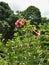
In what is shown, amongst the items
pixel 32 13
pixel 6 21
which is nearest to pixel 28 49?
pixel 6 21

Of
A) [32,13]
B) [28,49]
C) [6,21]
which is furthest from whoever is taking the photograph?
[32,13]

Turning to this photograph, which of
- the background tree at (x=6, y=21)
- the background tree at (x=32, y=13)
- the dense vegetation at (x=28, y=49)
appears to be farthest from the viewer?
the background tree at (x=32, y=13)

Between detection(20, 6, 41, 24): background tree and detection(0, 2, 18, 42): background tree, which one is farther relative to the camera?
detection(20, 6, 41, 24): background tree

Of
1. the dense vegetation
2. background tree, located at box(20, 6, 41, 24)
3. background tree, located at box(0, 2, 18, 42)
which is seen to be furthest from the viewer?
background tree, located at box(20, 6, 41, 24)

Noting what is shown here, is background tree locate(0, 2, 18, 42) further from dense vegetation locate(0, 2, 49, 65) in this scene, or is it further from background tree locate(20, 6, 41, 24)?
dense vegetation locate(0, 2, 49, 65)

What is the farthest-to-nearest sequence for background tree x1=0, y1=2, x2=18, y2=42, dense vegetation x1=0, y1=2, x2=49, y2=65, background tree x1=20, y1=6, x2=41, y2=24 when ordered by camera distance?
background tree x1=20, y1=6, x2=41, y2=24, background tree x1=0, y1=2, x2=18, y2=42, dense vegetation x1=0, y1=2, x2=49, y2=65

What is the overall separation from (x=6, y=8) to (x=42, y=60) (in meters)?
24.4

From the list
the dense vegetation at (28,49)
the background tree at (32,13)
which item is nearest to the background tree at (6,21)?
the background tree at (32,13)

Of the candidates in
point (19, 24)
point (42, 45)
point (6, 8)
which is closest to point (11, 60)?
point (42, 45)

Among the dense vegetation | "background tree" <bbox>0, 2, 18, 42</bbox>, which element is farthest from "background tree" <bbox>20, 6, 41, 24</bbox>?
the dense vegetation

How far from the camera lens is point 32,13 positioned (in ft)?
97.0

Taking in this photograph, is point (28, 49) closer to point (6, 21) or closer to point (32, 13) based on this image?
point (6, 21)

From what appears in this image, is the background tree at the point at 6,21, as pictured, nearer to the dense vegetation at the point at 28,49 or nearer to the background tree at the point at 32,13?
Answer: the background tree at the point at 32,13

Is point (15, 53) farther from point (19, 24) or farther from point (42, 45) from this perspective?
point (19, 24)
